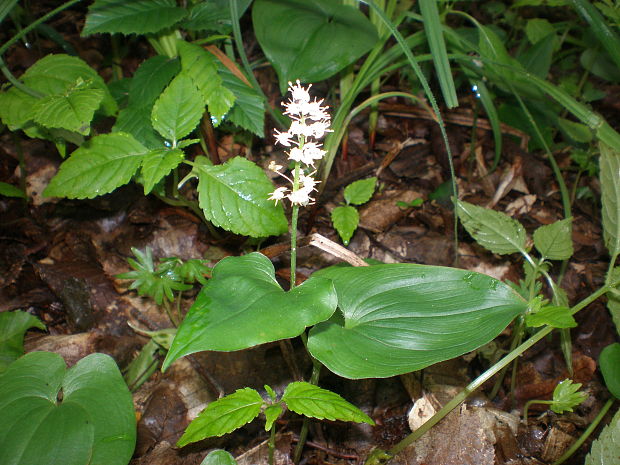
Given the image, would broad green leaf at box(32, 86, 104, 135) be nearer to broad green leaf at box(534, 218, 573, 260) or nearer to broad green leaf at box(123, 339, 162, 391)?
broad green leaf at box(123, 339, 162, 391)

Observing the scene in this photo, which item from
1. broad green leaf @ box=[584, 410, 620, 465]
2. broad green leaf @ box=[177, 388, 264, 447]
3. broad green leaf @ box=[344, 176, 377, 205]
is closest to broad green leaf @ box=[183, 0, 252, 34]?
broad green leaf @ box=[344, 176, 377, 205]

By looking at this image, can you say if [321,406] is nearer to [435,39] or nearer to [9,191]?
[435,39]

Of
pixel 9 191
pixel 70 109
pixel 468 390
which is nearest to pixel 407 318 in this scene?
pixel 468 390

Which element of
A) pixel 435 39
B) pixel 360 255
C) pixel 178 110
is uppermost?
pixel 435 39

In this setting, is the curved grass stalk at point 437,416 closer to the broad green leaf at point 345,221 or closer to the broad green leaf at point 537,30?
the broad green leaf at point 345,221

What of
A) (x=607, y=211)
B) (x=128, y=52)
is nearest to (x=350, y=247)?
(x=607, y=211)
